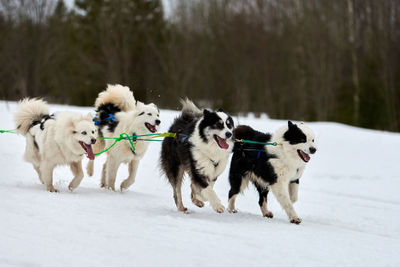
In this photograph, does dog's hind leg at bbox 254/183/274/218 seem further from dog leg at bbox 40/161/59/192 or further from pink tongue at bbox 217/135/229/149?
dog leg at bbox 40/161/59/192

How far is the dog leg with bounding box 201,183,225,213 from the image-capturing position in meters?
5.57

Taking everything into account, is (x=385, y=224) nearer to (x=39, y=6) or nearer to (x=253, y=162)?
(x=253, y=162)

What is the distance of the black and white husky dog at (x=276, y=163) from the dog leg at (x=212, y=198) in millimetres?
747

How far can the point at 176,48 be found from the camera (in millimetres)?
27672

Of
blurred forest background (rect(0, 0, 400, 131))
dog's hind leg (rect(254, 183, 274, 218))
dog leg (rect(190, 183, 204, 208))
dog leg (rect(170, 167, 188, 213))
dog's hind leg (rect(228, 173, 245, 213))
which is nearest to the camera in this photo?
dog leg (rect(190, 183, 204, 208))

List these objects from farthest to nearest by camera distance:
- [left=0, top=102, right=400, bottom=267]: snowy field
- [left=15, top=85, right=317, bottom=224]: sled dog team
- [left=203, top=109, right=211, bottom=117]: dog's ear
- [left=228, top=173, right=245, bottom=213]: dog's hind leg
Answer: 1. [left=228, top=173, right=245, bottom=213]: dog's hind leg
2. [left=15, top=85, right=317, bottom=224]: sled dog team
3. [left=203, top=109, right=211, bottom=117]: dog's ear
4. [left=0, top=102, right=400, bottom=267]: snowy field

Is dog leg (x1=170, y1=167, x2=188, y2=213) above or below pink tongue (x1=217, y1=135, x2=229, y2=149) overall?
below

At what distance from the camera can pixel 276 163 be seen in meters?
5.88

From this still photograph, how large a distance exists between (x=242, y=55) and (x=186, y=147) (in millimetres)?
22939

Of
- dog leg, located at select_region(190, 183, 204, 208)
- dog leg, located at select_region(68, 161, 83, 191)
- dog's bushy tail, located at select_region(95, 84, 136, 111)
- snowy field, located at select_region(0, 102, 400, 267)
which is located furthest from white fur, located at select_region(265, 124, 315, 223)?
dog's bushy tail, located at select_region(95, 84, 136, 111)

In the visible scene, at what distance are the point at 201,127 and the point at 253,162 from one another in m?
0.96

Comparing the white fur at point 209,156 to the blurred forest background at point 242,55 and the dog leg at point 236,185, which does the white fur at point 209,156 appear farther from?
the blurred forest background at point 242,55

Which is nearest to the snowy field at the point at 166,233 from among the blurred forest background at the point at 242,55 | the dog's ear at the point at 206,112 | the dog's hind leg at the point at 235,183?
the dog's hind leg at the point at 235,183

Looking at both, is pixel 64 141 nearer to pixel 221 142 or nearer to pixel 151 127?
pixel 151 127
